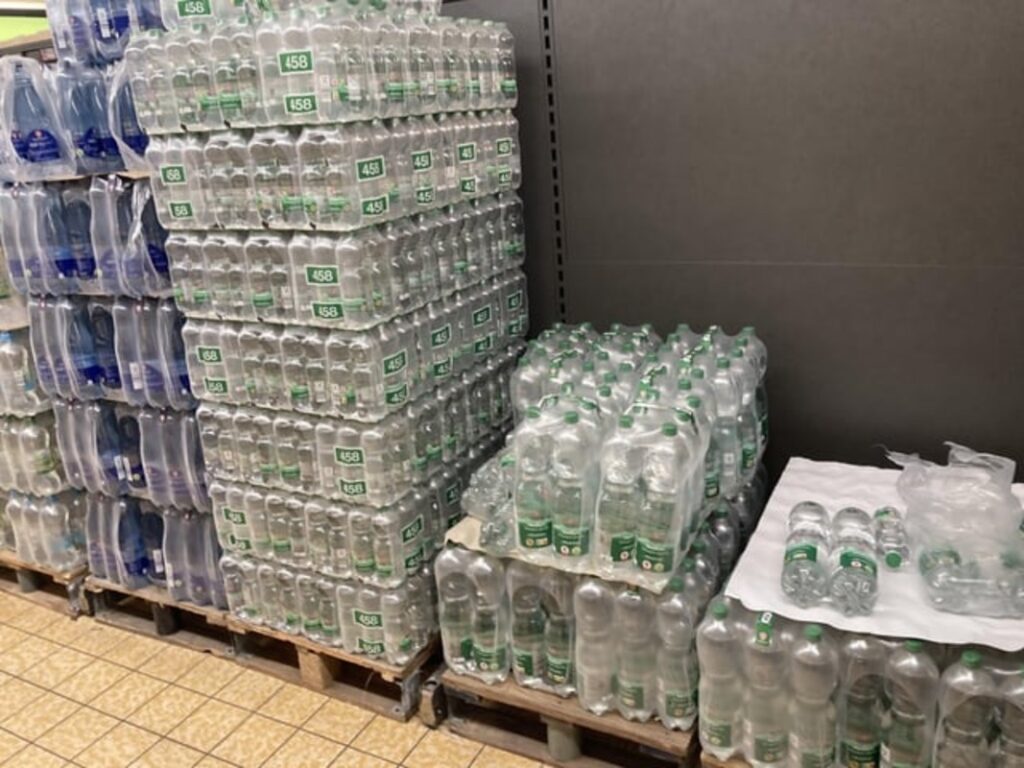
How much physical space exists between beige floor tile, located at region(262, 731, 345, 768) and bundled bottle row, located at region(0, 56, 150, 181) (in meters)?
2.07

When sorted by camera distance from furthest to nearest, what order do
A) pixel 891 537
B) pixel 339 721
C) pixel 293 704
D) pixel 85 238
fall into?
pixel 85 238, pixel 293 704, pixel 339 721, pixel 891 537

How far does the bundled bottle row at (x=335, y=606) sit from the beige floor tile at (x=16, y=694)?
0.79 metres

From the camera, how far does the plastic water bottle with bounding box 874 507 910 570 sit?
2.26 meters

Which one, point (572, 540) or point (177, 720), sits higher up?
point (572, 540)

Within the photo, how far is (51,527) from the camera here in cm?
360

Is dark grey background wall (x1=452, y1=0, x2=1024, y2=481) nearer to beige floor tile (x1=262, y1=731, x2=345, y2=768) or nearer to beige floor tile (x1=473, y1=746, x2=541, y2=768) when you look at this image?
beige floor tile (x1=473, y1=746, x2=541, y2=768)

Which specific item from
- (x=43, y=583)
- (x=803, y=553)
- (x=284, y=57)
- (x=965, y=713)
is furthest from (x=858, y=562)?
(x=43, y=583)

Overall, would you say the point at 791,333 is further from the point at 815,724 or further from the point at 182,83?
the point at 182,83

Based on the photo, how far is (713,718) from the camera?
227cm

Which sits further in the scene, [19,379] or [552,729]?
[19,379]

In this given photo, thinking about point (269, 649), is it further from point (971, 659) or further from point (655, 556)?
point (971, 659)

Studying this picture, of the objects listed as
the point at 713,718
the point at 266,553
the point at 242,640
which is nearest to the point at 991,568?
the point at 713,718

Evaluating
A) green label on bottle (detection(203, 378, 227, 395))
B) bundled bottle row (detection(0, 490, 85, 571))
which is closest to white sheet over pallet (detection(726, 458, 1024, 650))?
green label on bottle (detection(203, 378, 227, 395))

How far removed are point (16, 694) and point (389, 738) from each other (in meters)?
1.47
